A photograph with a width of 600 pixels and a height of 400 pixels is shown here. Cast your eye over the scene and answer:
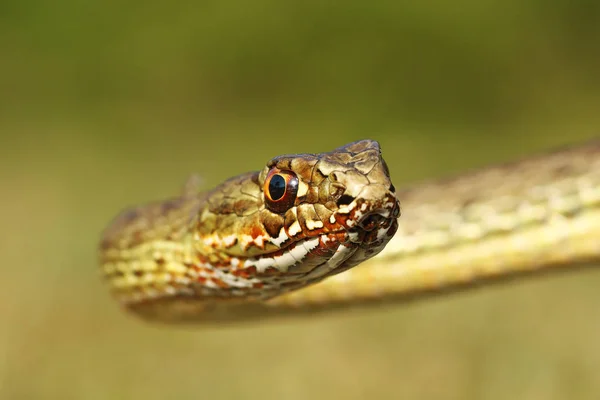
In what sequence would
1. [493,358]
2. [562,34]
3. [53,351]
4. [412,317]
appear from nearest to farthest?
[493,358], [53,351], [412,317], [562,34]

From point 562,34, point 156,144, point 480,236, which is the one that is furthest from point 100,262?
point 562,34

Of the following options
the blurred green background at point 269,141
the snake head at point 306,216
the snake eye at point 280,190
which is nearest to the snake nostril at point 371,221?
the snake head at point 306,216

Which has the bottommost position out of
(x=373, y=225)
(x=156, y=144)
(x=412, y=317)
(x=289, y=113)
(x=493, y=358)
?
(x=373, y=225)

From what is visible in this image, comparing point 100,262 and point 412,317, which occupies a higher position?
point 412,317

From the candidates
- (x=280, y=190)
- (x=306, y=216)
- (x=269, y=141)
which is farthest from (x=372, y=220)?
(x=269, y=141)

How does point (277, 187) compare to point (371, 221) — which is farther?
point (277, 187)

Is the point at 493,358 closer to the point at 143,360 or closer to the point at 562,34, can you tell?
the point at 143,360

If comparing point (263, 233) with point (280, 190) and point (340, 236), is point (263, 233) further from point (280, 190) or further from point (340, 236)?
point (340, 236)

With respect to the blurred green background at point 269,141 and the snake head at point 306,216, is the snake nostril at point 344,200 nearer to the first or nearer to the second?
the snake head at point 306,216
